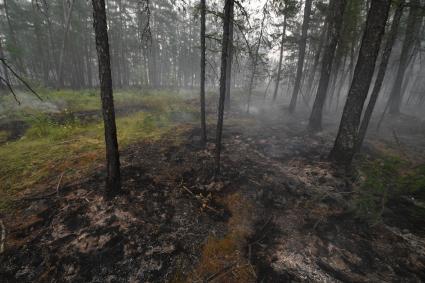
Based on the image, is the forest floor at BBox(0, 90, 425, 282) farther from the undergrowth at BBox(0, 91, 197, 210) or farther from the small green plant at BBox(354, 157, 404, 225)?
the undergrowth at BBox(0, 91, 197, 210)

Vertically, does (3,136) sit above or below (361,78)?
below

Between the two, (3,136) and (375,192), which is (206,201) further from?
(3,136)

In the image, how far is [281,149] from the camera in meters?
9.73

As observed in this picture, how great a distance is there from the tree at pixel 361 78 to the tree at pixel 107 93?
292 inches

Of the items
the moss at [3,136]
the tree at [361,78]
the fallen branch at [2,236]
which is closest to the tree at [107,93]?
A: the fallen branch at [2,236]

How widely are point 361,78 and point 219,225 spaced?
6.73 metres

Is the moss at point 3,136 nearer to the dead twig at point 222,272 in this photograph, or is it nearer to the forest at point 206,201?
the forest at point 206,201

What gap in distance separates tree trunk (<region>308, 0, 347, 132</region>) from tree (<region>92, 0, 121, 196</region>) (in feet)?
35.5

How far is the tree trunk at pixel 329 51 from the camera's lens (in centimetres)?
1053

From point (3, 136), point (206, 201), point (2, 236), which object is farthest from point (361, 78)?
point (3, 136)

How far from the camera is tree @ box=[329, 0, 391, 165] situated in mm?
6766

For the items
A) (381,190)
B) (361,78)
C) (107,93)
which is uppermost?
(361,78)

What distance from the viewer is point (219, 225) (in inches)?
197

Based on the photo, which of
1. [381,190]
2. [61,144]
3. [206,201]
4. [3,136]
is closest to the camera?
[381,190]
